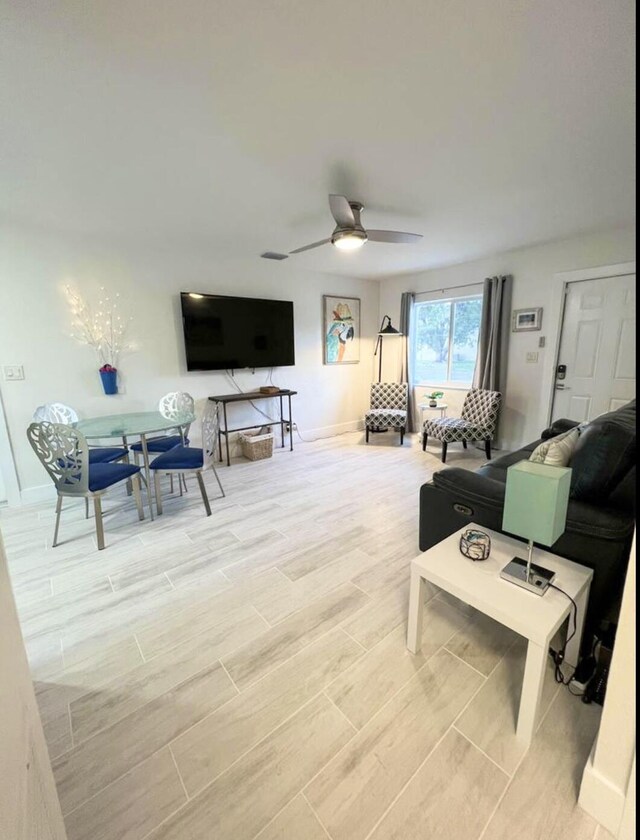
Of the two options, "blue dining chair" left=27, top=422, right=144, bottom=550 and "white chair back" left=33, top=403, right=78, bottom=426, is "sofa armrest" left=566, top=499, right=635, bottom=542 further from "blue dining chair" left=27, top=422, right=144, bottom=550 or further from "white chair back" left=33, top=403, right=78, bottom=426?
"white chair back" left=33, top=403, right=78, bottom=426

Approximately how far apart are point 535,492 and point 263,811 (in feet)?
4.30

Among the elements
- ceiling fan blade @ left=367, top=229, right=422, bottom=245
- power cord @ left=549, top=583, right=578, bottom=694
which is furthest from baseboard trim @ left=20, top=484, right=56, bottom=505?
power cord @ left=549, top=583, right=578, bottom=694

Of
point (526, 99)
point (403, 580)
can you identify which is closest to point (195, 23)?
point (526, 99)

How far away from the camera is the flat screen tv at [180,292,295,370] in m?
3.92

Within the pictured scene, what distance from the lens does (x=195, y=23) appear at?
1.21 m

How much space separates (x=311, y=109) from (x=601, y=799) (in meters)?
2.74

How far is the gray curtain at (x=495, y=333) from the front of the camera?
164 inches

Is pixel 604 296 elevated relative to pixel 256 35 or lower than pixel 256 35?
lower

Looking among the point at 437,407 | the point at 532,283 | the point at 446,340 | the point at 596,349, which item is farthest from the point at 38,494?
the point at 596,349

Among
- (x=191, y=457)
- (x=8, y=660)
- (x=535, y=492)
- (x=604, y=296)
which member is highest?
(x=604, y=296)

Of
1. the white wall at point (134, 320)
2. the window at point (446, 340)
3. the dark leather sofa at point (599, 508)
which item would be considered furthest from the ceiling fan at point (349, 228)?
the window at point (446, 340)

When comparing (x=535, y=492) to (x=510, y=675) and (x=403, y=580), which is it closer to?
(x=510, y=675)

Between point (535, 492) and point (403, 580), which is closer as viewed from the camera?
point (535, 492)

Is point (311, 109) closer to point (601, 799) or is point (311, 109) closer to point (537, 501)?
point (537, 501)
